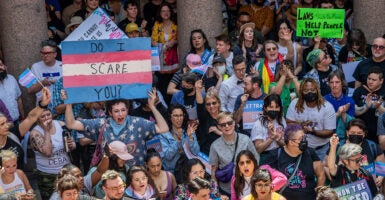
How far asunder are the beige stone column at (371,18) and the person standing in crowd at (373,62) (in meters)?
1.78

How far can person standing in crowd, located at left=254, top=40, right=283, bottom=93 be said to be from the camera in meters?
13.5

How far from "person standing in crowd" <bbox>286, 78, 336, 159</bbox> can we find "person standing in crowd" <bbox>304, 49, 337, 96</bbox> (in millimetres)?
979

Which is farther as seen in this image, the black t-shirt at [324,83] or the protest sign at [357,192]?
the black t-shirt at [324,83]

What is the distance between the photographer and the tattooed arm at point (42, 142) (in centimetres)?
1208

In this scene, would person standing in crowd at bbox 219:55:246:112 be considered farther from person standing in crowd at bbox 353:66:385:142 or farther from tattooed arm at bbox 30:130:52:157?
tattooed arm at bbox 30:130:52:157

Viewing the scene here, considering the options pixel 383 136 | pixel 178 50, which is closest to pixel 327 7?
pixel 178 50

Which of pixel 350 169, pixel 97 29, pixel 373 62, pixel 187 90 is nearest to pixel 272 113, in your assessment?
pixel 187 90

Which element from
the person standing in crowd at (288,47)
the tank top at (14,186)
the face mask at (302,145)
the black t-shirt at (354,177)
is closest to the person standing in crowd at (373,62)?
the person standing in crowd at (288,47)

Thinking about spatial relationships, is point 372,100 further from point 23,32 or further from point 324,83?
point 23,32

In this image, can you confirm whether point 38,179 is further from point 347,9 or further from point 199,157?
point 347,9

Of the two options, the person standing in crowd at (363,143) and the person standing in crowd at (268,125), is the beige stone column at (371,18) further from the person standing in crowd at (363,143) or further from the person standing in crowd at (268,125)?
the person standing in crowd at (363,143)

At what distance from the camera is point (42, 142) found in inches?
476

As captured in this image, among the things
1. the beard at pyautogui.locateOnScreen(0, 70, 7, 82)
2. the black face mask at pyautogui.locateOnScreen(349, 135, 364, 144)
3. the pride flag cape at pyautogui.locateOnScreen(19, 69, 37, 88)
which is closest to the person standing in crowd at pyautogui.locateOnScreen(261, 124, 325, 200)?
the black face mask at pyautogui.locateOnScreen(349, 135, 364, 144)

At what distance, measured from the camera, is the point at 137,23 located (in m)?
15.1
